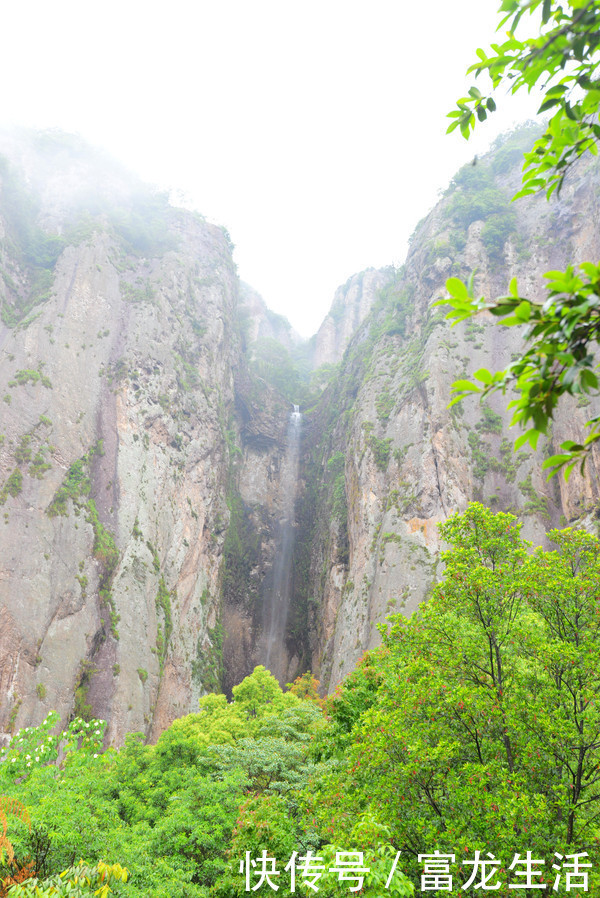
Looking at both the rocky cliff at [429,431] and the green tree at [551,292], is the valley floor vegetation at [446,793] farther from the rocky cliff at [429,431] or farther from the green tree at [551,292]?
the rocky cliff at [429,431]

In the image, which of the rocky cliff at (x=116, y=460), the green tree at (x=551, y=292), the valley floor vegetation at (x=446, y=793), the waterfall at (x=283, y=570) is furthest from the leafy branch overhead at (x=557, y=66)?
the waterfall at (x=283, y=570)

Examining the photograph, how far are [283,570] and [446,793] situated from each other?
1556 inches

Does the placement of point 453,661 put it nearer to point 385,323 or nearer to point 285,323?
point 385,323

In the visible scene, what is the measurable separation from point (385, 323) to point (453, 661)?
40822mm

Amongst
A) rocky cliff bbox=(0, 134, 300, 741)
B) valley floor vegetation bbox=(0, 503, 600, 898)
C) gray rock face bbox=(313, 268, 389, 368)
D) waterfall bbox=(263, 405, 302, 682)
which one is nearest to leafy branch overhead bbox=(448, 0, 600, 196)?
valley floor vegetation bbox=(0, 503, 600, 898)

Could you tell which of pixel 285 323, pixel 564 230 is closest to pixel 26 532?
pixel 564 230

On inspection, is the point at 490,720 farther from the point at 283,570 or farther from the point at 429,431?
the point at 283,570

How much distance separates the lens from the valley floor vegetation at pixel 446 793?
19.1 ft

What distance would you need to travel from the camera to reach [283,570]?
46.1 metres

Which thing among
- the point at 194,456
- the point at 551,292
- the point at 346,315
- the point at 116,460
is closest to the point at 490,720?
the point at 551,292

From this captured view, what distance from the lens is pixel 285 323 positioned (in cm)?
8975

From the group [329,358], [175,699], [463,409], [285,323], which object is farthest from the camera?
[285,323]

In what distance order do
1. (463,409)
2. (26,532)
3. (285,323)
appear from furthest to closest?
(285,323)
(463,409)
(26,532)

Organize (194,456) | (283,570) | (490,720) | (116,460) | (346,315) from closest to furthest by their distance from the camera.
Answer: (490,720) → (116,460) → (194,456) → (283,570) → (346,315)
